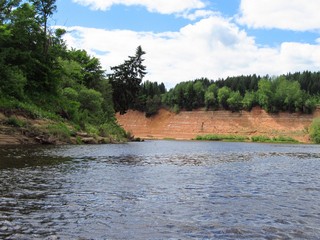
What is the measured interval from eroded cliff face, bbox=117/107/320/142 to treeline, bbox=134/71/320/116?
2764 mm

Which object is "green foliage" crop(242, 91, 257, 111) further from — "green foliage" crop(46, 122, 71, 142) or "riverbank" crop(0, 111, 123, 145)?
"green foliage" crop(46, 122, 71, 142)

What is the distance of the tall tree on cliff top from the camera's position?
291ft

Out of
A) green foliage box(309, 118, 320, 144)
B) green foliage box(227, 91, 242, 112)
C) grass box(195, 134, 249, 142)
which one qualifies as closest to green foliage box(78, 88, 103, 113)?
grass box(195, 134, 249, 142)

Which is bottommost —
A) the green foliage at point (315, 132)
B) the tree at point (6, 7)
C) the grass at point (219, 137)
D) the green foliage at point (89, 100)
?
the grass at point (219, 137)

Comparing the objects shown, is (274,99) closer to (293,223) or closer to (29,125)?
(29,125)

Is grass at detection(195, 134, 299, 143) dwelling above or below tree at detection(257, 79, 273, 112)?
below

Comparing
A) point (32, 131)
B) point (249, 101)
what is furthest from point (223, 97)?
point (32, 131)

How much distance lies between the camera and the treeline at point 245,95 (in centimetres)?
14000

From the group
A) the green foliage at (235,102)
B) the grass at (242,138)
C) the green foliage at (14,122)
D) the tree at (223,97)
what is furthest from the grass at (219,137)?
the green foliage at (14,122)

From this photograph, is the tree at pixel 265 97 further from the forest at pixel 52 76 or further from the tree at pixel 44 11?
the tree at pixel 44 11

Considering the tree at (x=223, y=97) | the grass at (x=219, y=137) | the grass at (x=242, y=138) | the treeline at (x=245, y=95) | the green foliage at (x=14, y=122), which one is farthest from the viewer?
the tree at (x=223, y=97)

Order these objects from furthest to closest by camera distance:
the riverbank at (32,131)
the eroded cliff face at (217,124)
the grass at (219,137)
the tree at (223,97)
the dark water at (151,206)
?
the tree at (223,97) < the eroded cliff face at (217,124) < the grass at (219,137) < the riverbank at (32,131) < the dark water at (151,206)

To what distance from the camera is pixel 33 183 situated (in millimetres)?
12891

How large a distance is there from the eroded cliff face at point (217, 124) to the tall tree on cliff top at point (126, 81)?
4903 cm
